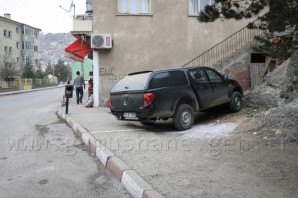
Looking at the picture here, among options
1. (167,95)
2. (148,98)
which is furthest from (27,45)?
(148,98)

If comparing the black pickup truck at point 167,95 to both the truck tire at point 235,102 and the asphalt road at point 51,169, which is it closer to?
the truck tire at point 235,102

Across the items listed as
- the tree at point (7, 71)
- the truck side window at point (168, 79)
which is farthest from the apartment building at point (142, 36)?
the tree at point (7, 71)

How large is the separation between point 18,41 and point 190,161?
71.1 metres

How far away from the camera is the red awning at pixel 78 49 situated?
19.9 meters

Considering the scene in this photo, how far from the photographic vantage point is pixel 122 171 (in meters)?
5.79

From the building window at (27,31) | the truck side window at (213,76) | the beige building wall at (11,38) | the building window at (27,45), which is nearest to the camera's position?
the truck side window at (213,76)

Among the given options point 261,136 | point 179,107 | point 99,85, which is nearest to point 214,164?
point 261,136

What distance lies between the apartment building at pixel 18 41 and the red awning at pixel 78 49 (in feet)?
147

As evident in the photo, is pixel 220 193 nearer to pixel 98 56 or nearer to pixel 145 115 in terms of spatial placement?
pixel 145 115

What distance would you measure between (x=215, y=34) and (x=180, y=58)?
213 centimetres

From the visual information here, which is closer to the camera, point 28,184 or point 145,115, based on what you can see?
point 28,184

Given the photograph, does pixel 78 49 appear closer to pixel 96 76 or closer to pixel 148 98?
pixel 96 76

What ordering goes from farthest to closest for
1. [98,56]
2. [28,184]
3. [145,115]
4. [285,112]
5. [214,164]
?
[98,56] → [145,115] → [285,112] → [214,164] → [28,184]

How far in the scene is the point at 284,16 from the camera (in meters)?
4.66
